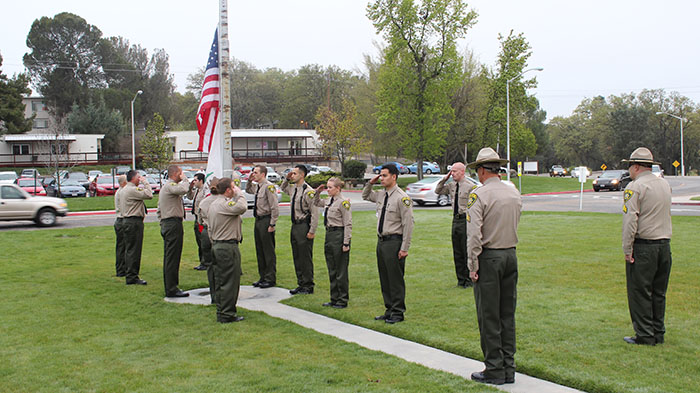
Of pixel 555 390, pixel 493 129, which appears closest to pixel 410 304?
pixel 555 390

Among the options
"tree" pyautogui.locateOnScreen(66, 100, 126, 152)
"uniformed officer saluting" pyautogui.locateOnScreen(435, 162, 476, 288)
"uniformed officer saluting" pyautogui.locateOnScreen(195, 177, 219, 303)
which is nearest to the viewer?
"uniformed officer saluting" pyautogui.locateOnScreen(195, 177, 219, 303)

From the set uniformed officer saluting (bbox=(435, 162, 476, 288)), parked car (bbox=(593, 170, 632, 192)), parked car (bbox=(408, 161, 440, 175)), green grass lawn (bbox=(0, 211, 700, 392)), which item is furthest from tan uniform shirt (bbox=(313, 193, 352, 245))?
parked car (bbox=(408, 161, 440, 175))

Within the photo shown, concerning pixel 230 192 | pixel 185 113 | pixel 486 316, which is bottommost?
pixel 486 316

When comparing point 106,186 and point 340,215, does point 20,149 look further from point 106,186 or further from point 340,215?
point 340,215

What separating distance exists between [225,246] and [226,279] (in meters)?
→ 0.45

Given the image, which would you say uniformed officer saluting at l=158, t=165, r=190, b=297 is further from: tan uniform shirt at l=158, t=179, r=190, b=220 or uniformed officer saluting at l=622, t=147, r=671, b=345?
uniformed officer saluting at l=622, t=147, r=671, b=345

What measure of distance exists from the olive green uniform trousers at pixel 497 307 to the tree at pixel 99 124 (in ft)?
234

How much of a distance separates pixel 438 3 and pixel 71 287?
121ft

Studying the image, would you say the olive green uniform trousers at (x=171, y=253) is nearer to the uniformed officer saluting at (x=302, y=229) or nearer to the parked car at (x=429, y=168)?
the uniformed officer saluting at (x=302, y=229)

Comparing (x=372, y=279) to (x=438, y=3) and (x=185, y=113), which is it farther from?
(x=185, y=113)

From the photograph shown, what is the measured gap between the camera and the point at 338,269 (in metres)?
8.45

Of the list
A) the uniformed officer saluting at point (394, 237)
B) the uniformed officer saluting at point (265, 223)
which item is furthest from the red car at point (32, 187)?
the uniformed officer saluting at point (394, 237)

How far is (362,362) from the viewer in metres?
5.96

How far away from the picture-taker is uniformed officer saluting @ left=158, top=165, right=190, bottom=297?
935cm
